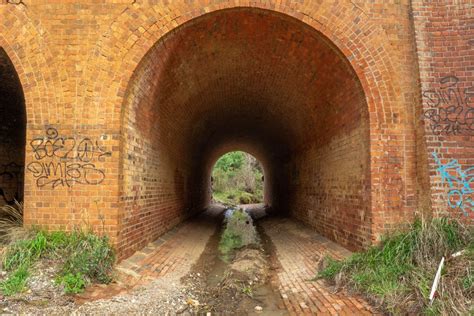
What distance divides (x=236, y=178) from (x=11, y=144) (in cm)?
2755

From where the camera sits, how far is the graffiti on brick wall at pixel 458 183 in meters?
5.81

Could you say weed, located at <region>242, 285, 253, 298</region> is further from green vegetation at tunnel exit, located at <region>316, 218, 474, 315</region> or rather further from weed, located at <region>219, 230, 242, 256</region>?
weed, located at <region>219, 230, 242, 256</region>

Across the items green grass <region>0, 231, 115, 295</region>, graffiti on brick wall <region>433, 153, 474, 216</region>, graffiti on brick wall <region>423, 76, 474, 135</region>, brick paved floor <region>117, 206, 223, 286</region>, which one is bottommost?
brick paved floor <region>117, 206, 223, 286</region>

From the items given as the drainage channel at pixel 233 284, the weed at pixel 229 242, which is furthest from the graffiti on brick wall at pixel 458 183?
the weed at pixel 229 242

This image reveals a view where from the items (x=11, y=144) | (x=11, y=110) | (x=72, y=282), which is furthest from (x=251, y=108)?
(x=72, y=282)

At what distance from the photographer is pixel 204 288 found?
5949 millimetres

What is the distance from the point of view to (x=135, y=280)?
18.6 ft

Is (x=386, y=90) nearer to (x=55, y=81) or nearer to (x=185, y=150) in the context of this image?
(x=55, y=81)

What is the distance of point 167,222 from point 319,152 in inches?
187

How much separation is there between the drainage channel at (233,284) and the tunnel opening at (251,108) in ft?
4.88

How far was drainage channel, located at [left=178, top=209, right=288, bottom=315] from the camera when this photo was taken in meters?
5.02

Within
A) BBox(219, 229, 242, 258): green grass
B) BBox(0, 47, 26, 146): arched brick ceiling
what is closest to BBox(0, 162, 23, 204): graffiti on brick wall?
BBox(0, 47, 26, 146): arched brick ceiling

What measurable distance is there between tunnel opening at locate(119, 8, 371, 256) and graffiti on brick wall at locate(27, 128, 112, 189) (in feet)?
1.67

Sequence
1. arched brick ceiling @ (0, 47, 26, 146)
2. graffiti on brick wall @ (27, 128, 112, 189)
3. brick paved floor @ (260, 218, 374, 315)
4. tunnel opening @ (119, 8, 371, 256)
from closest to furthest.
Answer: brick paved floor @ (260, 218, 374, 315) < graffiti on brick wall @ (27, 128, 112, 189) < tunnel opening @ (119, 8, 371, 256) < arched brick ceiling @ (0, 47, 26, 146)
